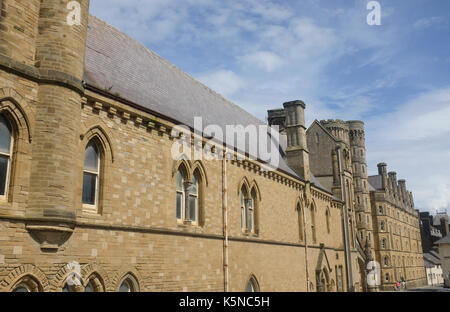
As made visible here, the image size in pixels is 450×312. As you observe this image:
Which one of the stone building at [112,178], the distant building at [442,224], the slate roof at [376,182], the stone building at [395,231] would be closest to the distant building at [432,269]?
the stone building at [395,231]

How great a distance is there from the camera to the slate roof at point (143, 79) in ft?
44.1

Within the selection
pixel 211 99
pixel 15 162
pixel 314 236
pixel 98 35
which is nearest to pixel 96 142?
pixel 15 162

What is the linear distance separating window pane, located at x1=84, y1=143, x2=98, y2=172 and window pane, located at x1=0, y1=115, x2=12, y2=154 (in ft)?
7.27

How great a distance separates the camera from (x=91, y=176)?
1125 cm

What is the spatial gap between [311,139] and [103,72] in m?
29.7

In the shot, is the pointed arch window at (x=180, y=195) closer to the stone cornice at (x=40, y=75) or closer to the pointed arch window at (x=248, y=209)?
the pointed arch window at (x=248, y=209)

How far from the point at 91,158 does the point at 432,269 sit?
94.7 metres

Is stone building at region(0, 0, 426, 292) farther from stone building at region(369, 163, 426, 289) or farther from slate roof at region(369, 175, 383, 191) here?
slate roof at region(369, 175, 383, 191)

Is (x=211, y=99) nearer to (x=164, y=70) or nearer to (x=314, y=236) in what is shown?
(x=164, y=70)

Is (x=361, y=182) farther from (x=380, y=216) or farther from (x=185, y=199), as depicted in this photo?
(x=185, y=199)

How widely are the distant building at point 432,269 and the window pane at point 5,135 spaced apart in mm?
93963

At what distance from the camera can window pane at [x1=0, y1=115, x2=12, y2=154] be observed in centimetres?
915

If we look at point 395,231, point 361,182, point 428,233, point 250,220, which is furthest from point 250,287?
point 428,233

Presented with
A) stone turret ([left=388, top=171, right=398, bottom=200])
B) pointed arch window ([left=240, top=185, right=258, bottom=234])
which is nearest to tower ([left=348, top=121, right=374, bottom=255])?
stone turret ([left=388, top=171, right=398, bottom=200])
